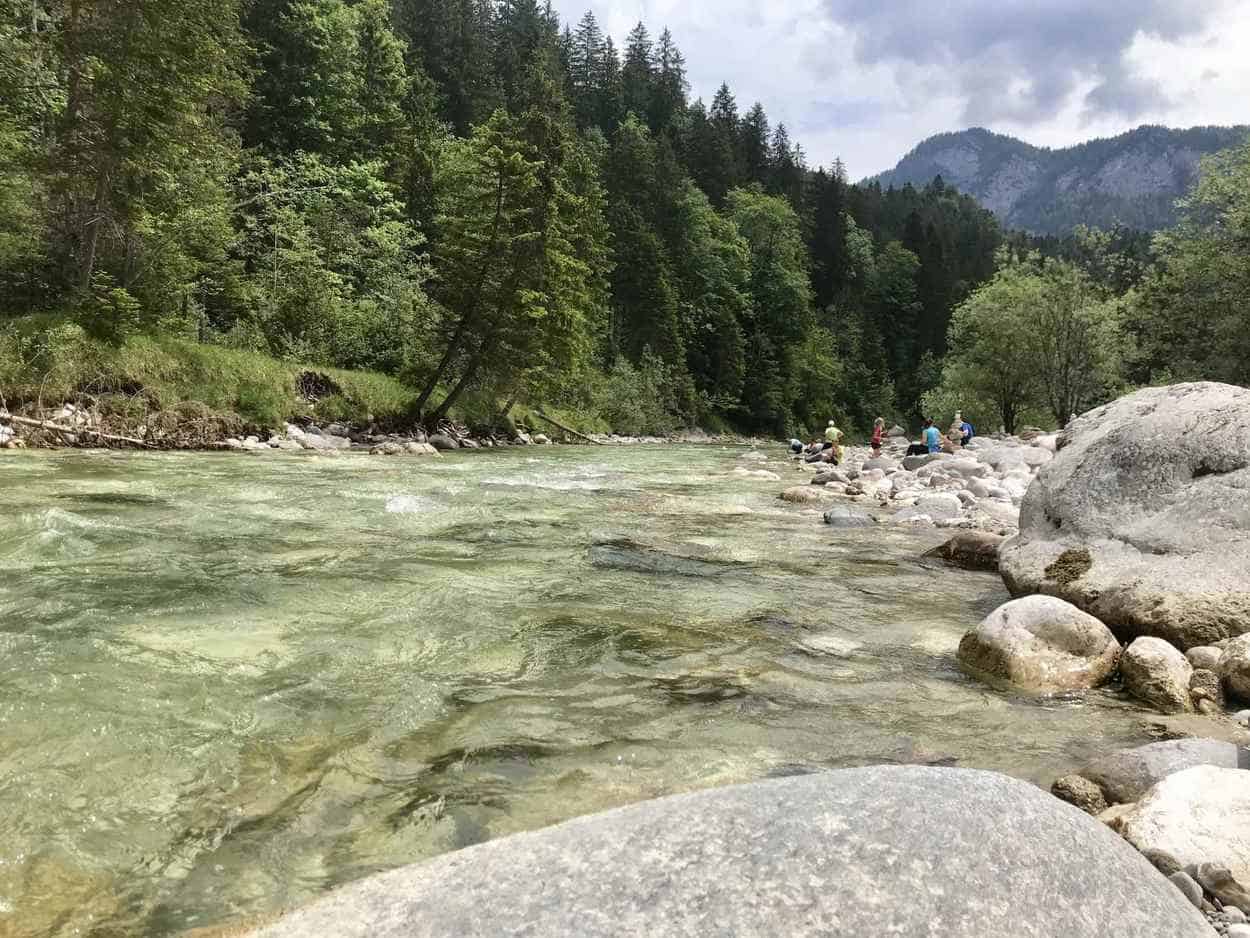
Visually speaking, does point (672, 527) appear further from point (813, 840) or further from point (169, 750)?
point (813, 840)

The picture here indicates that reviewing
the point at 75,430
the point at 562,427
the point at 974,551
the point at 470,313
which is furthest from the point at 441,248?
the point at 974,551

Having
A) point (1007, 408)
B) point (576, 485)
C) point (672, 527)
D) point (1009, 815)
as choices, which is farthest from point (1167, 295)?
point (1009, 815)

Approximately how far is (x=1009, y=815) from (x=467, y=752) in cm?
234

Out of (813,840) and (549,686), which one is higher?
(813,840)

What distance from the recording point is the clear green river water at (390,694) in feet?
9.50

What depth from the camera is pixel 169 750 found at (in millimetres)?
3516

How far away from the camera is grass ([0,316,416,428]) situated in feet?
52.6

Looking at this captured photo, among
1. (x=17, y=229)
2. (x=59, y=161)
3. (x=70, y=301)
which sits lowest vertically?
(x=70, y=301)

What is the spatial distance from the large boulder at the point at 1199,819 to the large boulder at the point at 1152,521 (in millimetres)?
2792

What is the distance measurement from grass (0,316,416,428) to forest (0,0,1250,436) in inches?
5.8

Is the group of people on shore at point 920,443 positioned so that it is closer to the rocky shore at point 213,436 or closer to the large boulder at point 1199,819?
the rocky shore at point 213,436

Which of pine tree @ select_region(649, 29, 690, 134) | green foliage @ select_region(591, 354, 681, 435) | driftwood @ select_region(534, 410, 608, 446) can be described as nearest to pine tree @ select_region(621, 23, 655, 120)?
pine tree @ select_region(649, 29, 690, 134)

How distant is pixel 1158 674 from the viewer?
186 inches

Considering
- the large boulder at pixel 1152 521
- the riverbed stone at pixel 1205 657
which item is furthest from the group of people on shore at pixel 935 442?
the riverbed stone at pixel 1205 657
